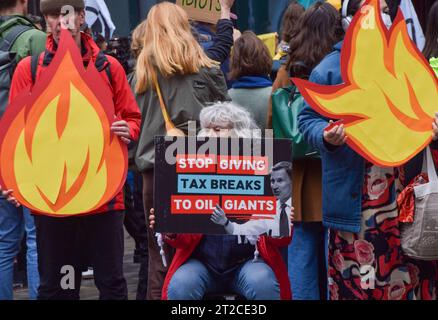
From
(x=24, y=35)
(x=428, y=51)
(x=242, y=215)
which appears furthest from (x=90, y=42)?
(x=428, y=51)

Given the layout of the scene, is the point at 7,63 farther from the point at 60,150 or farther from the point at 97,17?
the point at 97,17

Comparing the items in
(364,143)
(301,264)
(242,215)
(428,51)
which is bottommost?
(301,264)

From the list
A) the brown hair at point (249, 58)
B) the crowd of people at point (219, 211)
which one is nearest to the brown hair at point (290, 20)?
the brown hair at point (249, 58)

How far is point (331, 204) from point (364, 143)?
1.30 feet

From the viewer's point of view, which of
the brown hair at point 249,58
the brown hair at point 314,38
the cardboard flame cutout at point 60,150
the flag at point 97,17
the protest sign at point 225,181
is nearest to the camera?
the protest sign at point 225,181

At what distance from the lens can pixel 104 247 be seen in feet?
18.9

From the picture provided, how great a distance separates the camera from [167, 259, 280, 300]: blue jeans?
213 inches

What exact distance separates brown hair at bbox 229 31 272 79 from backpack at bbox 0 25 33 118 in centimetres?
140

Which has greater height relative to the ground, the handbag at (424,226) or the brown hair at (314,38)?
the brown hair at (314,38)

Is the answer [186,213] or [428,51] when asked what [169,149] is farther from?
[428,51]

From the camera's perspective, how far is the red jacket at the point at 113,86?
571 cm

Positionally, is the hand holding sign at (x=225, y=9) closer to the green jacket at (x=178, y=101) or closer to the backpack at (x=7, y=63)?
the green jacket at (x=178, y=101)

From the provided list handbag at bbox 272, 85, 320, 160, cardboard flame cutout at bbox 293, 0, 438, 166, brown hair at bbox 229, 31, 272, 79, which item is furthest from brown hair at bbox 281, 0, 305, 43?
cardboard flame cutout at bbox 293, 0, 438, 166
